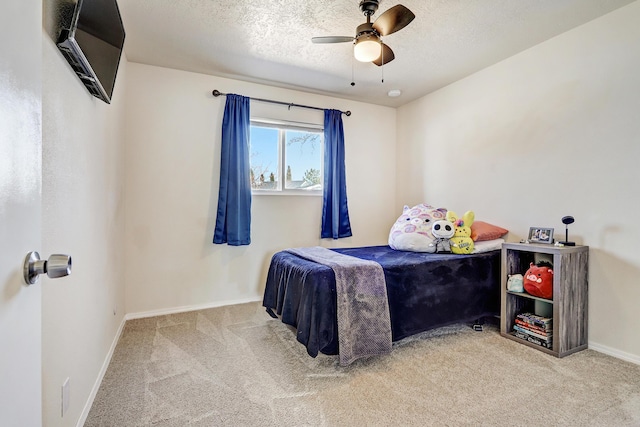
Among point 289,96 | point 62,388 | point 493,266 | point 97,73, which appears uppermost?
point 289,96

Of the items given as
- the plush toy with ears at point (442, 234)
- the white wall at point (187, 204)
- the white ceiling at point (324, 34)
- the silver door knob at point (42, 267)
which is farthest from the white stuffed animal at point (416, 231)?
the silver door knob at point (42, 267)

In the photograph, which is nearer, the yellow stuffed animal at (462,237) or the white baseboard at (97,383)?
the white baseboard at (97,383)

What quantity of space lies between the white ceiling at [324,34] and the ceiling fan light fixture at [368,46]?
0.26 meters

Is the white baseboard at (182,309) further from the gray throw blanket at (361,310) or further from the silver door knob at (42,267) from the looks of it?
the silver door knob at (42,267)

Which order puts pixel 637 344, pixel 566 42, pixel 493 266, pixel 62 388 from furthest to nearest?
1. pixel 493 266
2. pixel 566 42
3. pixel 637 344
4. pixel 62 388

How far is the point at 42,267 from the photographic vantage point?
0.69 metres

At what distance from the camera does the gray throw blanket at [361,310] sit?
213cm

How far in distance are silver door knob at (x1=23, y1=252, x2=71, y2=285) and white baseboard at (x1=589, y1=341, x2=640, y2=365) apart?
3.34 m

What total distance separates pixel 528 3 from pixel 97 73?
2841 mm

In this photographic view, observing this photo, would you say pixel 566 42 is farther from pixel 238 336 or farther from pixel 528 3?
pixel 238 336

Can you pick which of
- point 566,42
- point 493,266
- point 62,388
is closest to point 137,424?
point 62,388

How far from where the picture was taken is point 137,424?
1.58 meters

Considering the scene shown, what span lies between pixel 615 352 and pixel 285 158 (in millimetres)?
3531

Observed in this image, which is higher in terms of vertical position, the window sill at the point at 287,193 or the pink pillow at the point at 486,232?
the window sill at the point at 287,193
